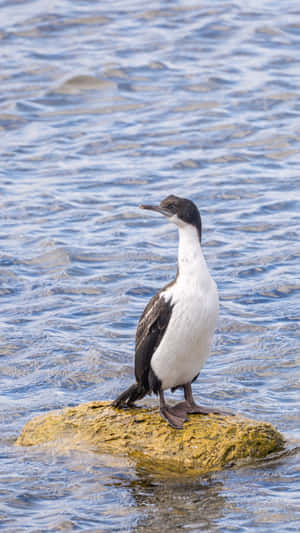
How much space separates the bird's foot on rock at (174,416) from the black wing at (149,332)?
22 centimetres

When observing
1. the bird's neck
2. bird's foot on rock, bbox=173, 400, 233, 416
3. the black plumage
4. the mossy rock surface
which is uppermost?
the bird's neck

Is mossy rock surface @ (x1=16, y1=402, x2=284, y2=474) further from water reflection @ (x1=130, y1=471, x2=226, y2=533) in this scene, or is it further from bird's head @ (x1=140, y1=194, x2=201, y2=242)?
bird's head @ (x1=140, y1=194, x2=201, y2=242)

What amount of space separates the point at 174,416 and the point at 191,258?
4.28ft

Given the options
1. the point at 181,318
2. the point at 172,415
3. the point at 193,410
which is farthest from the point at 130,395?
the point at 181,318

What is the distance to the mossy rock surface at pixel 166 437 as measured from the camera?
7547 millimetres

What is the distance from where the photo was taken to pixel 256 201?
1447 cm

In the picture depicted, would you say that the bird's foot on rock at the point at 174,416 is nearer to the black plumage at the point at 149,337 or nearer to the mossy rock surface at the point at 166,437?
the mossy rock surface at the point at 166,437

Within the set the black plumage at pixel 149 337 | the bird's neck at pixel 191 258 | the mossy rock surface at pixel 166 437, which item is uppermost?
the bird's neck at pixel 191 258

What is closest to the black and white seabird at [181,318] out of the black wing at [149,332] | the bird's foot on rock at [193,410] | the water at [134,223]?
the black wing at [149,332]

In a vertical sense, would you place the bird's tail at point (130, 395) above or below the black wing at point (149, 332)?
below

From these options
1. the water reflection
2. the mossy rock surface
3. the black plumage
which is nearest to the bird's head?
the black plumage

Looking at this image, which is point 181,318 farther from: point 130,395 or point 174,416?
point 130,395

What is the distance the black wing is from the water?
76cm

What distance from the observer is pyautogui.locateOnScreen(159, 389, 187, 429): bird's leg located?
25.1 feet
